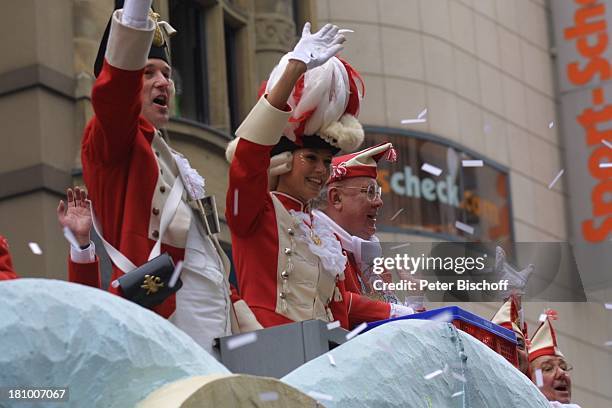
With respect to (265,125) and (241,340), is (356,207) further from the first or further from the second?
(241,340)

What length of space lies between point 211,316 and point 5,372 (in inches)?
75.6

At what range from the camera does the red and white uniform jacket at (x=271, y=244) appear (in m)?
5.73

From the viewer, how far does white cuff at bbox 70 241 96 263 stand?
17.3ft

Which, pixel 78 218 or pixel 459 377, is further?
pixel 78 218

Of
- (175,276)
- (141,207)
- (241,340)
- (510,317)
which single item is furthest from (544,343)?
(175,276)

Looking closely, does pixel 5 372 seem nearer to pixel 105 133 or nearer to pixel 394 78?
pixel 105 133

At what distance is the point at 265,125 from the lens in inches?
225

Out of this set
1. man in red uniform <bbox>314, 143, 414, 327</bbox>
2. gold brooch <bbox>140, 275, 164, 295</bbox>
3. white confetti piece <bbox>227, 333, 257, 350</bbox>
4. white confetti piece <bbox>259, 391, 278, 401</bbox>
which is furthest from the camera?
man in red uniform <bbox>314, 143, 414, 327</bbox>

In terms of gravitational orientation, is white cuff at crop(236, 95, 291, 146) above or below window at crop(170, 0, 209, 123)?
below

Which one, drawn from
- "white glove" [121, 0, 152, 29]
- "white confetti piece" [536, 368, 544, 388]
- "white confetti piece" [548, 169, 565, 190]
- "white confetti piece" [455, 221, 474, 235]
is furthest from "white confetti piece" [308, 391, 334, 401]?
"white confetti piece" [548, 169, 565, 190]

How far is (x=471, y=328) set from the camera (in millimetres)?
6027

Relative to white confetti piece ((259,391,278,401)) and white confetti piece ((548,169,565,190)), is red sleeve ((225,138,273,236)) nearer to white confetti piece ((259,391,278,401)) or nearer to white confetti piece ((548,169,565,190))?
white confetti piece ((259,391,278,401))

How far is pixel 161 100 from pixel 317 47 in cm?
54

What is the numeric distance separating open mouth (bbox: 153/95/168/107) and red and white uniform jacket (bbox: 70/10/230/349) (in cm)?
16
